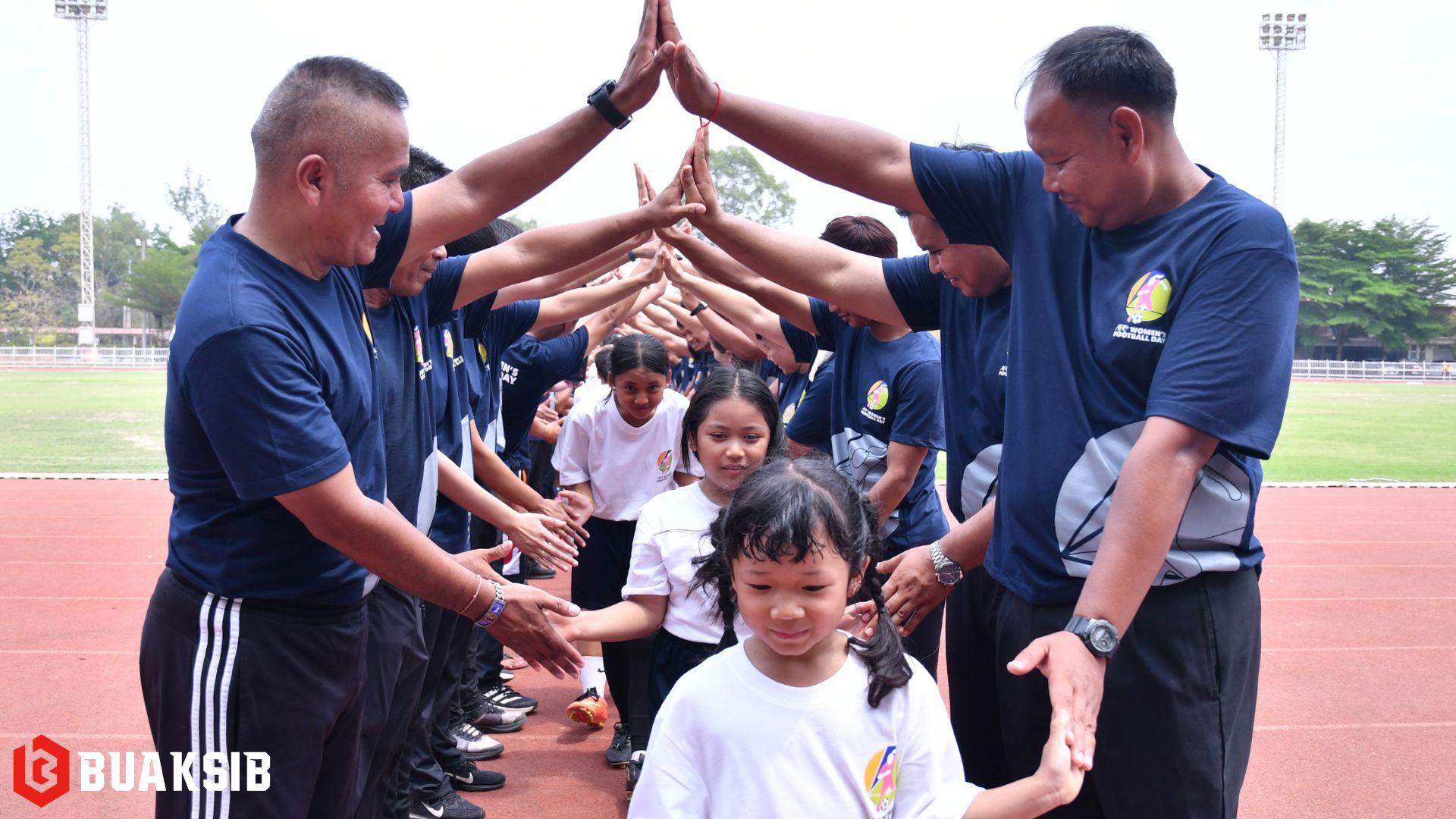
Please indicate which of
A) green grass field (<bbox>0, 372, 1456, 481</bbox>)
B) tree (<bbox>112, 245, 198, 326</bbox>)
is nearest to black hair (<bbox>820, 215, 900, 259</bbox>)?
green grass field (<bbox>0, 372, 1456, 481</bbox>)

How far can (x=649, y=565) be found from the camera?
3.39 meters

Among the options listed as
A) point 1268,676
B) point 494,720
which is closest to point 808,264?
point 494,720

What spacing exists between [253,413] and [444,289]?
4.83ft

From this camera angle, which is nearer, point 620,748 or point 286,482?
point 286,482

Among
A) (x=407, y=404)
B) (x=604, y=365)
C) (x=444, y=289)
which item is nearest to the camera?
(x=407, y=404)

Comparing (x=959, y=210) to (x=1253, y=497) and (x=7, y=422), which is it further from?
(x=7, y=422)

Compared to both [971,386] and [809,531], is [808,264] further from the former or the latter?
[809,531]

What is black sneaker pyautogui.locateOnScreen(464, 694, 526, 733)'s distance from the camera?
5316mm

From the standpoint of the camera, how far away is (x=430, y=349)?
3.38m

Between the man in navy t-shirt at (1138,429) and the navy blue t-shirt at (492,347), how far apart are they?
107 inches

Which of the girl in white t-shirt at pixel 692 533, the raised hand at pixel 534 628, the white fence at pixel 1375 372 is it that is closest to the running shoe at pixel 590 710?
the girl in white t-shirt at pixel 692 533

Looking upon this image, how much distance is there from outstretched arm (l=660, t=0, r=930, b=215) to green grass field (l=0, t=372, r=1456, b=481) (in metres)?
15.3

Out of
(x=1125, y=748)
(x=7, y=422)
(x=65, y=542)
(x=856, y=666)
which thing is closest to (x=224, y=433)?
(x=856, y=666)

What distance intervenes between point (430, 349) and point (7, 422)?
930 inches
